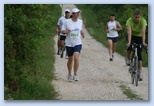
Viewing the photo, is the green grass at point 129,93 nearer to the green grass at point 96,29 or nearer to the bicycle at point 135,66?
the bicycle at point 135,66

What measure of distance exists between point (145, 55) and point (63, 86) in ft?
3.32

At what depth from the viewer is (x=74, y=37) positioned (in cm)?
1314

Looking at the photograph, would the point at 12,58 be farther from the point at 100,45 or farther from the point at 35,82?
the point at 100,45

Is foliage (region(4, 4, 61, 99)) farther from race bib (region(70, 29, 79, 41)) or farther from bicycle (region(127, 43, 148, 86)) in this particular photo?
bicycle (region(127, 43, 148, 86))

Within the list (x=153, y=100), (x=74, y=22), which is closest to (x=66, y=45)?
(x=74, y=22)

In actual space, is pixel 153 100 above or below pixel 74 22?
below

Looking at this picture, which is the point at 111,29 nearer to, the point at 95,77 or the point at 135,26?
the point at 135,26

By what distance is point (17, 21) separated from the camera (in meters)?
12.6

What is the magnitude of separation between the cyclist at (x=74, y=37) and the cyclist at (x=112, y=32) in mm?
386

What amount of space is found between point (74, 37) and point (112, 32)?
55 centimetres

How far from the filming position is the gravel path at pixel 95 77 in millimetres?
12562

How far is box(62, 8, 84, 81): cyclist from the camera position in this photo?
13102mm

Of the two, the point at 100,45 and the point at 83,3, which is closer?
the point at 83,3

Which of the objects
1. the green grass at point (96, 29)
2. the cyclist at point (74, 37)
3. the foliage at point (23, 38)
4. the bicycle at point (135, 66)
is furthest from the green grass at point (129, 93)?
the foliage at point (23, 38)
